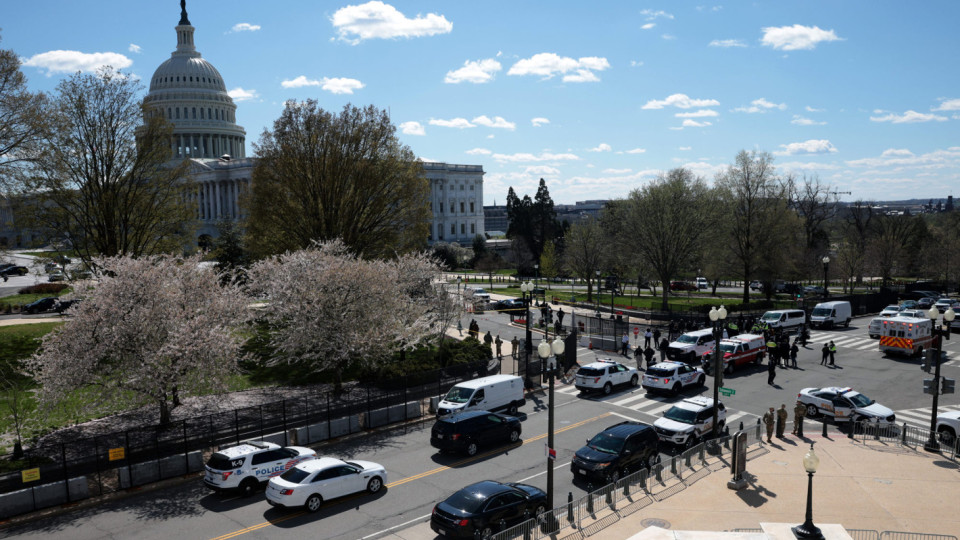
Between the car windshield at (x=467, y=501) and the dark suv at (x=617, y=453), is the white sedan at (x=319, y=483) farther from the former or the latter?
the dark suv at (x=617, y=453)

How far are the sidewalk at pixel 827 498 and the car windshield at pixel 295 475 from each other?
3247 mm

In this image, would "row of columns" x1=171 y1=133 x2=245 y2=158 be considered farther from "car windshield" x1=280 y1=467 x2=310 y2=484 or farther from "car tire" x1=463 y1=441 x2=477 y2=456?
"car windshield" x1=280 y1=467 x2=310 y2=484

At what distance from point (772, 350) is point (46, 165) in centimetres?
4219

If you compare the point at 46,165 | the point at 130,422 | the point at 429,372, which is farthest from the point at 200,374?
the point at 46,165

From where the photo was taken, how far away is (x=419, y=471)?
2091 centimetres

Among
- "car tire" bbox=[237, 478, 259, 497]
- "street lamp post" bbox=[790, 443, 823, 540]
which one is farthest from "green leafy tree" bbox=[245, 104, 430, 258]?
"street lamp post" bbox=[790, 443, 823, 540]

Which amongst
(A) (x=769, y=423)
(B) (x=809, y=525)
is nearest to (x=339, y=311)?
(A) (x=769, y=423)

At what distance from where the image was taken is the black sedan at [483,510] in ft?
48.8

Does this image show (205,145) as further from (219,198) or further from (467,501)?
(467,501)

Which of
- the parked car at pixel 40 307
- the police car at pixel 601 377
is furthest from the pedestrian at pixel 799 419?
the parked car at pixel 40 307

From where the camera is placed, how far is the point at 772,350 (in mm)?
34344

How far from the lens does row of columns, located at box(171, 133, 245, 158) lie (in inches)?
5768

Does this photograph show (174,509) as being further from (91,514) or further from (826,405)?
(826,405)

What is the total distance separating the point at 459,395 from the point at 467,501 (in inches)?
441
